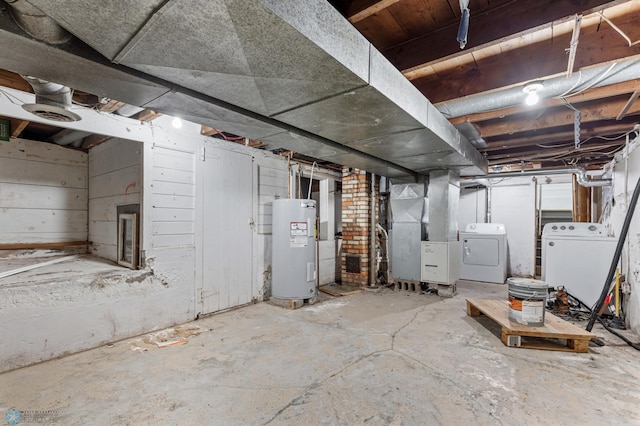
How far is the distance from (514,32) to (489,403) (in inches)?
88.5

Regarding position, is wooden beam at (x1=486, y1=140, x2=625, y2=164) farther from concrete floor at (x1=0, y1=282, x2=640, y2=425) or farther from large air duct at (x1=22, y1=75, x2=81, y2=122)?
large air duct at (x1=22, y1=75, x2=81, y2=122)

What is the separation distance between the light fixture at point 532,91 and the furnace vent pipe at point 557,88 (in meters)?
0.04

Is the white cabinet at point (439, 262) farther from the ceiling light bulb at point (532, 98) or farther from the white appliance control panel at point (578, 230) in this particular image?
the ceiling light bulb at point (532, 98)

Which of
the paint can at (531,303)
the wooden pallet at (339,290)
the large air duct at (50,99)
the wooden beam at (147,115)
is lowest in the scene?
the wooden pallet at (339,290)

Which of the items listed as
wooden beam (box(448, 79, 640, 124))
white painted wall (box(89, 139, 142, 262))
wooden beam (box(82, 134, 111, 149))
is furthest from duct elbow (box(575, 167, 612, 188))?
wooden beam (box(82, 134, 111, 149))

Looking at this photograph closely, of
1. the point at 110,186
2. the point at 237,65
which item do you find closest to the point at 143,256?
the point at 110,186

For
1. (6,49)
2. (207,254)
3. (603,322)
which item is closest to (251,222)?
(207,254)

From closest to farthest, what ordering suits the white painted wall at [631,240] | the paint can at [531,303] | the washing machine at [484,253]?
the paint can at [531,303]
the white painted wall at [631,240]
the washing machine at [484,253]

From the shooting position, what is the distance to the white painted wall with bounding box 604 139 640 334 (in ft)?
9.87

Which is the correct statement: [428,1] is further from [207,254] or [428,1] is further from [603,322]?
[603,322]

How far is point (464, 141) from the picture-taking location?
3.60 m

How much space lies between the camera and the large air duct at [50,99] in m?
1.80

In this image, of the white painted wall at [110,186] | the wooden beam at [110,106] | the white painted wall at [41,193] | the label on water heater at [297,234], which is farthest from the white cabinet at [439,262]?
the white painted wall at [41,193]

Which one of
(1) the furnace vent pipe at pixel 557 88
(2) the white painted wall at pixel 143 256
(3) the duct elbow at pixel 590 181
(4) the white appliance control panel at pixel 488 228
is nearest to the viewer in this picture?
(1) the furnace vent pipe at pixel 557 88
